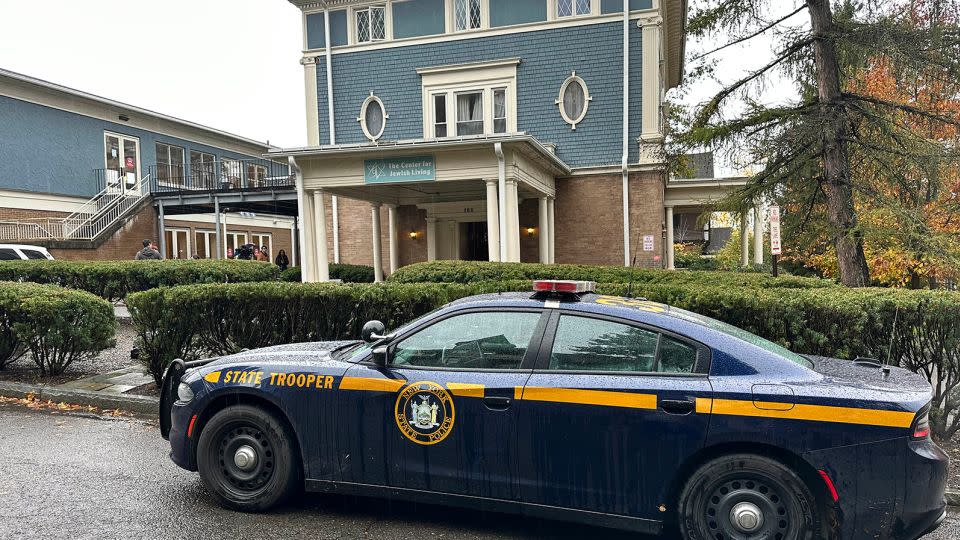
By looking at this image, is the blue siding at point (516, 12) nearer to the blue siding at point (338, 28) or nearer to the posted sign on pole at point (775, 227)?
the blue siding at point (338, 28)

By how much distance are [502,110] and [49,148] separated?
61.3 ft

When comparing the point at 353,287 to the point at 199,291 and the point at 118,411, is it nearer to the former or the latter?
the point at 199,291

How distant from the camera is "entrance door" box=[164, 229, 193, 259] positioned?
28.5m

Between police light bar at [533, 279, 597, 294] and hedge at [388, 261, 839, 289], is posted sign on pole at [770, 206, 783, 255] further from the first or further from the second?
police light bar at [533, 279, 597, 294]

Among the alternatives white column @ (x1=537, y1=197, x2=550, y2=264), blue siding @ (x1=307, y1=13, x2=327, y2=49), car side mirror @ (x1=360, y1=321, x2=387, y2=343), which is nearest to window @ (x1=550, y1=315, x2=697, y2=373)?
car side mirror @ (x1=360, y1=321, x2=387, y2=343)

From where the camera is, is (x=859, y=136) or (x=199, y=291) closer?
(x=199, y=291)

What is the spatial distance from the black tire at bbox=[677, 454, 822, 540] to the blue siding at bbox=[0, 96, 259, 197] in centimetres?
2708

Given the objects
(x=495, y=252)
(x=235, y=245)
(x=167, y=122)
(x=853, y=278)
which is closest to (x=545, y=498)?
(x=853, y=278)

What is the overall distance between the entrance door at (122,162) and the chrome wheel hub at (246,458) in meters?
26.8

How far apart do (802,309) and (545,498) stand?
3.22 metres

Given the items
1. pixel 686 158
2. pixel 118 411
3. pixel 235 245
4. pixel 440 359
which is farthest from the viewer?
pixel 235 245

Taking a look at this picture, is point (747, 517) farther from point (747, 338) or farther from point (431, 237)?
point (431, 237)

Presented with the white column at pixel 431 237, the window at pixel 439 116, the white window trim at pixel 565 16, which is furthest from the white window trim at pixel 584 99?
the white column at pixel 431 237

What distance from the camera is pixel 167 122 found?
1128 inches
